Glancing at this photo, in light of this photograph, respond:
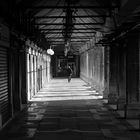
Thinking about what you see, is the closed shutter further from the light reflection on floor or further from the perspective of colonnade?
the light reflection on floor

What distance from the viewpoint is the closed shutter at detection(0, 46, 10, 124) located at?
1191cm

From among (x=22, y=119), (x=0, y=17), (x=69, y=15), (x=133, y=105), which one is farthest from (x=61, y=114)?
(x=0, y=17)

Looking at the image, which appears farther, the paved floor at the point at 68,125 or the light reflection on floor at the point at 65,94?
the light reflection on floor at the point at 65,94

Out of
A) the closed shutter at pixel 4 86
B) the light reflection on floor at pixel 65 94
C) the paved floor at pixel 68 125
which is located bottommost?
the light reflection on floor at pixel 65 94

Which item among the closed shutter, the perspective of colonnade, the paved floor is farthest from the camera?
the closed shutter

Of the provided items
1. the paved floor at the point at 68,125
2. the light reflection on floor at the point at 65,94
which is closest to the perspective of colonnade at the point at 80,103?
the paved floor at the point at 68,125

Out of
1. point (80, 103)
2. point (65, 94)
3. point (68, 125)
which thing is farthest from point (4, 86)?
point (65, 94)

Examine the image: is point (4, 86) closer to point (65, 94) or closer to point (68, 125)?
point (68, 125)

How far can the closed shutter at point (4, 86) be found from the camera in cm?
1191

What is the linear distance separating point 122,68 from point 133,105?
8.83ft

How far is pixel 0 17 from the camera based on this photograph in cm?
1109

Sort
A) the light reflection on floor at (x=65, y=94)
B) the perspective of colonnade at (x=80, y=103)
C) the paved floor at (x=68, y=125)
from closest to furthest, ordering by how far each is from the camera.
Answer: the paved floor at (x=68, y=125) → the perspective of colonnade at (x=80, y=103) → the light reflection on floor at (x=65, y=94)

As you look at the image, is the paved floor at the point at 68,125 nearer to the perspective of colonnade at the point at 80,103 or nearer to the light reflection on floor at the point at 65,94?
the perspective of colonnade at the point at 80,103

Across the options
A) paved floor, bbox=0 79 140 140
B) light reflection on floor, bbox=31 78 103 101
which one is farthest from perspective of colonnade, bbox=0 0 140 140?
light reflection on floor, bbox=31 78 103 101
